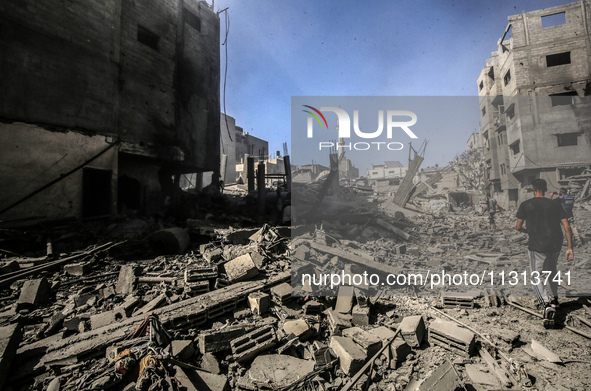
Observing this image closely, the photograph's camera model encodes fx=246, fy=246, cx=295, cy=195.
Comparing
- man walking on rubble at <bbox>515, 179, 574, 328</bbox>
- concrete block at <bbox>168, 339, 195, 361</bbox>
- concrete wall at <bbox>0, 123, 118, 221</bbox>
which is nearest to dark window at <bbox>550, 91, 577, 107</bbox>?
A: man walking on rubble at <bbox>515, 179, 574, 328</bbox>

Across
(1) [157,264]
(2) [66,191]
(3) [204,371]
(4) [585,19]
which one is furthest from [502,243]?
(4) [585,19]

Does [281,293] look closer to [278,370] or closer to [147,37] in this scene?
[278,370]

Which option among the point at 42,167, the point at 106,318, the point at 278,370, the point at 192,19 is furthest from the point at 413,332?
the point at 192,19

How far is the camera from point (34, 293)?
167 inches

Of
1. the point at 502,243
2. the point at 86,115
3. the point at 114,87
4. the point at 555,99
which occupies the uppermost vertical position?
the point at 555,99

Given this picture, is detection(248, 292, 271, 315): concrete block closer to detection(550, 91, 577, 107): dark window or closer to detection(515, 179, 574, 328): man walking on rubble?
detection(515, 179, 574, 328): man walking on rubble

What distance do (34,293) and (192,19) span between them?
15431mm

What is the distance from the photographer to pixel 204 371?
278 cm

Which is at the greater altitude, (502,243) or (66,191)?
(66,191)

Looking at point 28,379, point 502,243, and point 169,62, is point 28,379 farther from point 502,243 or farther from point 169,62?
point 169,62

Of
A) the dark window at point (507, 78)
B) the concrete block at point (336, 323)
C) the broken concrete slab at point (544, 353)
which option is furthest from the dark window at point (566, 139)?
the concrete block at point (336, 323)

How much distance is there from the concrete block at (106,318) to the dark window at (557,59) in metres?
27.3

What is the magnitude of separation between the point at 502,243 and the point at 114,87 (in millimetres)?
15867

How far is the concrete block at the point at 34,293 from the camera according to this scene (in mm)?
4156
